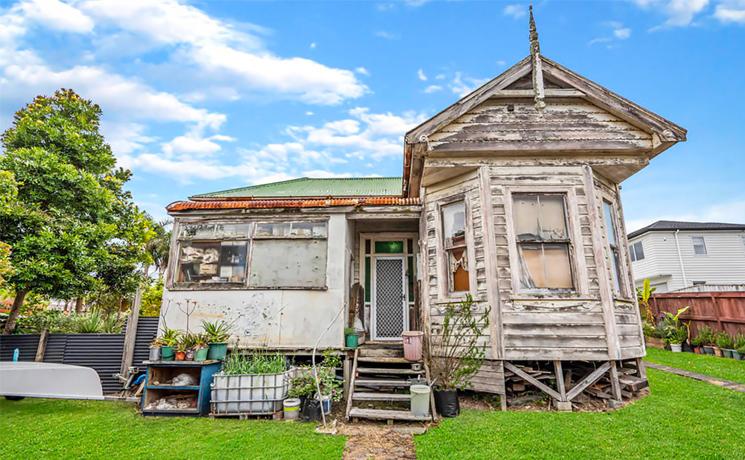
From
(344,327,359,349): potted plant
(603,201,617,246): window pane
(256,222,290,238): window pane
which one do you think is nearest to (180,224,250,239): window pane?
(256,222,290,238): window pane

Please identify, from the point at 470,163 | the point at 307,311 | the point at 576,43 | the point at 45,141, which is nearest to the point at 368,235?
the point at 307,311

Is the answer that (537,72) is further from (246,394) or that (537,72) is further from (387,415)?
(246,394)

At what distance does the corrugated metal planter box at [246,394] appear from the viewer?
18.0 feet

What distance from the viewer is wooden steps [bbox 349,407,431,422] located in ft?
15.8

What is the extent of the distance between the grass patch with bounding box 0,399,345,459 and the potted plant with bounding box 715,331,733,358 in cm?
1174

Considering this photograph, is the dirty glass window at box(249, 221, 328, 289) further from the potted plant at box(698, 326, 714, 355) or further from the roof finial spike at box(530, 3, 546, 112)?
the potted plant at box(698, 326, 714, 355)

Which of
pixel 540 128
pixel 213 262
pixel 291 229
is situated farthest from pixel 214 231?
pixel 540 128

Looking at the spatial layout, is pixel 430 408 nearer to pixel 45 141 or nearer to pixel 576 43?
pixel 576 43

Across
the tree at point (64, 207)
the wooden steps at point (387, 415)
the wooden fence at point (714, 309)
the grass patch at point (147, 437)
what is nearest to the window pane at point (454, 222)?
the wooden steps at point (387, 415)

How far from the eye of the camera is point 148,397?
5770mm

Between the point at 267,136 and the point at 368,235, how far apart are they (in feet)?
21.9

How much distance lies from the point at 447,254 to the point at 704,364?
25.1ft

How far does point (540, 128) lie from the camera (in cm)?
627

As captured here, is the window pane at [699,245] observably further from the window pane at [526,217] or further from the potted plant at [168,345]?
the potted plant at [168,345]
